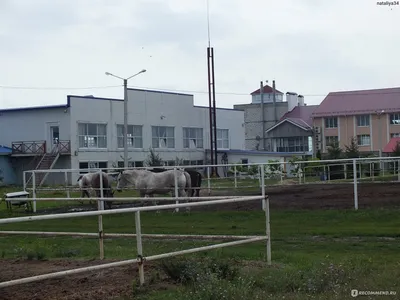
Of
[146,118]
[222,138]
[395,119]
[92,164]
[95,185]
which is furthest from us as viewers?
[395,119]

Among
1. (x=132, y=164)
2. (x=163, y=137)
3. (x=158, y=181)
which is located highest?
(x=163, y=137)

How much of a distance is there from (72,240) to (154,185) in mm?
10052

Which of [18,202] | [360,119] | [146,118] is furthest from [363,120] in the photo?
[18,202]

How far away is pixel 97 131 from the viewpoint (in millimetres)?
68188

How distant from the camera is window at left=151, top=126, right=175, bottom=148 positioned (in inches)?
2926

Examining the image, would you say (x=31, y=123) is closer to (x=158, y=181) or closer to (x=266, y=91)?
(x=158, y=181)

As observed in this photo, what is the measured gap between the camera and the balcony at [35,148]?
213ft

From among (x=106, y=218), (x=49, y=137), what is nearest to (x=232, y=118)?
(x=49, y=137)

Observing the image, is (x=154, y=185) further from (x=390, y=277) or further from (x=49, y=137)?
(x=49, y=137)

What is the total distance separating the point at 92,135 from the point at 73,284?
192 feet

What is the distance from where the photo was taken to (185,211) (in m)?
24.1

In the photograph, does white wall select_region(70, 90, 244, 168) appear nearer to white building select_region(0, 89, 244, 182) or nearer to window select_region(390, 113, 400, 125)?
white building select_region(0, 89, 244, 182)

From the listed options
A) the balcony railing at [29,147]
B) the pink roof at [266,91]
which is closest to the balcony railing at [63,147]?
the balcony railing at [29,147]

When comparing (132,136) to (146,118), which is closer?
(132,136)
